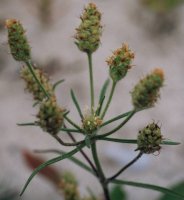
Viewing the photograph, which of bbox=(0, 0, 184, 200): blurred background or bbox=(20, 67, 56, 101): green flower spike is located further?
bbox=(0, 0, 184, 200): blurred background

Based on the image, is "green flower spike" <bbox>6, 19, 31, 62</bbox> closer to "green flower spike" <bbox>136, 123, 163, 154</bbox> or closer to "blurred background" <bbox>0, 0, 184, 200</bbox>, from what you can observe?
"green flower spike" <bbox>136, 123, 163, 154</bbox>

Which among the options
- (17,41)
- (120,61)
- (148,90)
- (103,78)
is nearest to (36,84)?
(17,41)

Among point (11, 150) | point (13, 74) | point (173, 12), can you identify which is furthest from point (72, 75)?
point (173, 12)

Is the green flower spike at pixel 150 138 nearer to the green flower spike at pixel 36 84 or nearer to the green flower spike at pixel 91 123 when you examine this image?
the green flower spike at pixel 91 123

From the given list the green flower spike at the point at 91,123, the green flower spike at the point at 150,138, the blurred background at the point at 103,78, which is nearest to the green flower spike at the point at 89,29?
the green flower spike at the point at 91,123

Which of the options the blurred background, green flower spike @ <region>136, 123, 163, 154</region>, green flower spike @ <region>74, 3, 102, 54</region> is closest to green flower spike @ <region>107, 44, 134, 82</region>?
green flower spike @ <region>74, 3, 102, 54</region>
